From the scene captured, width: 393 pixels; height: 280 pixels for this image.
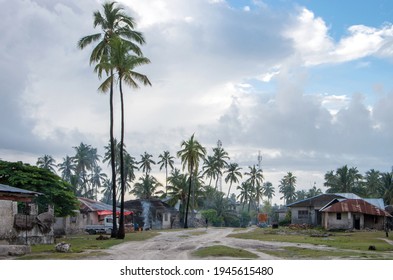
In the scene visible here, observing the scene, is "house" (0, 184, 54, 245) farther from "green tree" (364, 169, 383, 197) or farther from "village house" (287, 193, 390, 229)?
"green tree" (364, 169, 383, 197)

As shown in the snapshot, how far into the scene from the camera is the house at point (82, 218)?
54425 millimetres

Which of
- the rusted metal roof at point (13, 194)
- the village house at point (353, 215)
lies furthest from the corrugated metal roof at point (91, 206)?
the rusted metal roof at point (13, 194)

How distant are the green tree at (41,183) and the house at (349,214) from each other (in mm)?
30255

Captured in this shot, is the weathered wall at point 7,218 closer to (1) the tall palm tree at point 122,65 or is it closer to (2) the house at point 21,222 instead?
(2) the house at point 21,222

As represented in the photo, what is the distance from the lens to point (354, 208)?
2303 inches

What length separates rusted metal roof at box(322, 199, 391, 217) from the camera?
58.4m

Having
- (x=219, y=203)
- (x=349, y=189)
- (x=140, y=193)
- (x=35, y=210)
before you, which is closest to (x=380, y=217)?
(x=349, y=189)

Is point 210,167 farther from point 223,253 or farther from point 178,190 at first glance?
point 223,253

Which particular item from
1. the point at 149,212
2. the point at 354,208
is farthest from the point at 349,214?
the point at 149,212

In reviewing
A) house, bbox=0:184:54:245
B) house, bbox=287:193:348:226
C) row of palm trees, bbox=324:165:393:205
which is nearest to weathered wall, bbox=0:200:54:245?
house, bbox=0:184:54:245

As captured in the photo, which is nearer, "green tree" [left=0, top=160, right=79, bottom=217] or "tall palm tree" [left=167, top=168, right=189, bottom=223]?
"green tree" [left=0, top=160, right=79, bottom=217]

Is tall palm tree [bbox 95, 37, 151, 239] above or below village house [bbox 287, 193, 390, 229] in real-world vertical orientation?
above

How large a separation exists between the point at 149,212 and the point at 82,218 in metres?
16.0

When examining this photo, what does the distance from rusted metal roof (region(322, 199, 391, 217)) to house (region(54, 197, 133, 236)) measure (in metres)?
25.3
